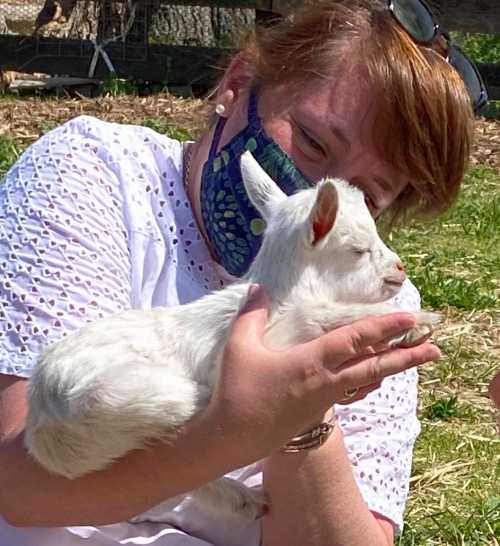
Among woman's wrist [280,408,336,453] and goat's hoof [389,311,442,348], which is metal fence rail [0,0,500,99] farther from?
goat's hoof [389,311,442,348]

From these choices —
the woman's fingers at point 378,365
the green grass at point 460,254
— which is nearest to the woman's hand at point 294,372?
the woman's fingers at point 378,365

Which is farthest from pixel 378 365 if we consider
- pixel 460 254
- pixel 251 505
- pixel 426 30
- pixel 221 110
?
pixel 460 254

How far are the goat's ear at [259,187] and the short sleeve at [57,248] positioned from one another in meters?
0.31

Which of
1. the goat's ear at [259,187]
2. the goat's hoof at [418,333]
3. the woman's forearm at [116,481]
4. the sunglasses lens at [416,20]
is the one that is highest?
the sunglasses lens at [416,20]

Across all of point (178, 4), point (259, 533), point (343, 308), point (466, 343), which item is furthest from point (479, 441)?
point (178, 4)

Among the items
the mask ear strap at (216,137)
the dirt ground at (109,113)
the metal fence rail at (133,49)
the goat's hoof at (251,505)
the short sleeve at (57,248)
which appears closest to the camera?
the short sleeve at (57,248)

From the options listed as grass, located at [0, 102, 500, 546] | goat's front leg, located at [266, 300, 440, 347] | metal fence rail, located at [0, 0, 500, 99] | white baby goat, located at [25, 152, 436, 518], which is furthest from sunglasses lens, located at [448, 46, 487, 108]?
metal fence rail, located at [0, 0, 500, 99]

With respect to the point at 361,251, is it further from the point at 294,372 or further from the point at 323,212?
the point at 294,372

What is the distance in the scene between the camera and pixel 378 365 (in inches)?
78.9

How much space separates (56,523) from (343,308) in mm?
635

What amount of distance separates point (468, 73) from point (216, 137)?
602 millimetres

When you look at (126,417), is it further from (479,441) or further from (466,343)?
(466,343)

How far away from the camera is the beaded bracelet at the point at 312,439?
2.29 metres

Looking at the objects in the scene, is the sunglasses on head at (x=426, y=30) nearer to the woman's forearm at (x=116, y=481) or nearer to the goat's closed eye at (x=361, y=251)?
the goat's closed eye at (x=361, y=251)
